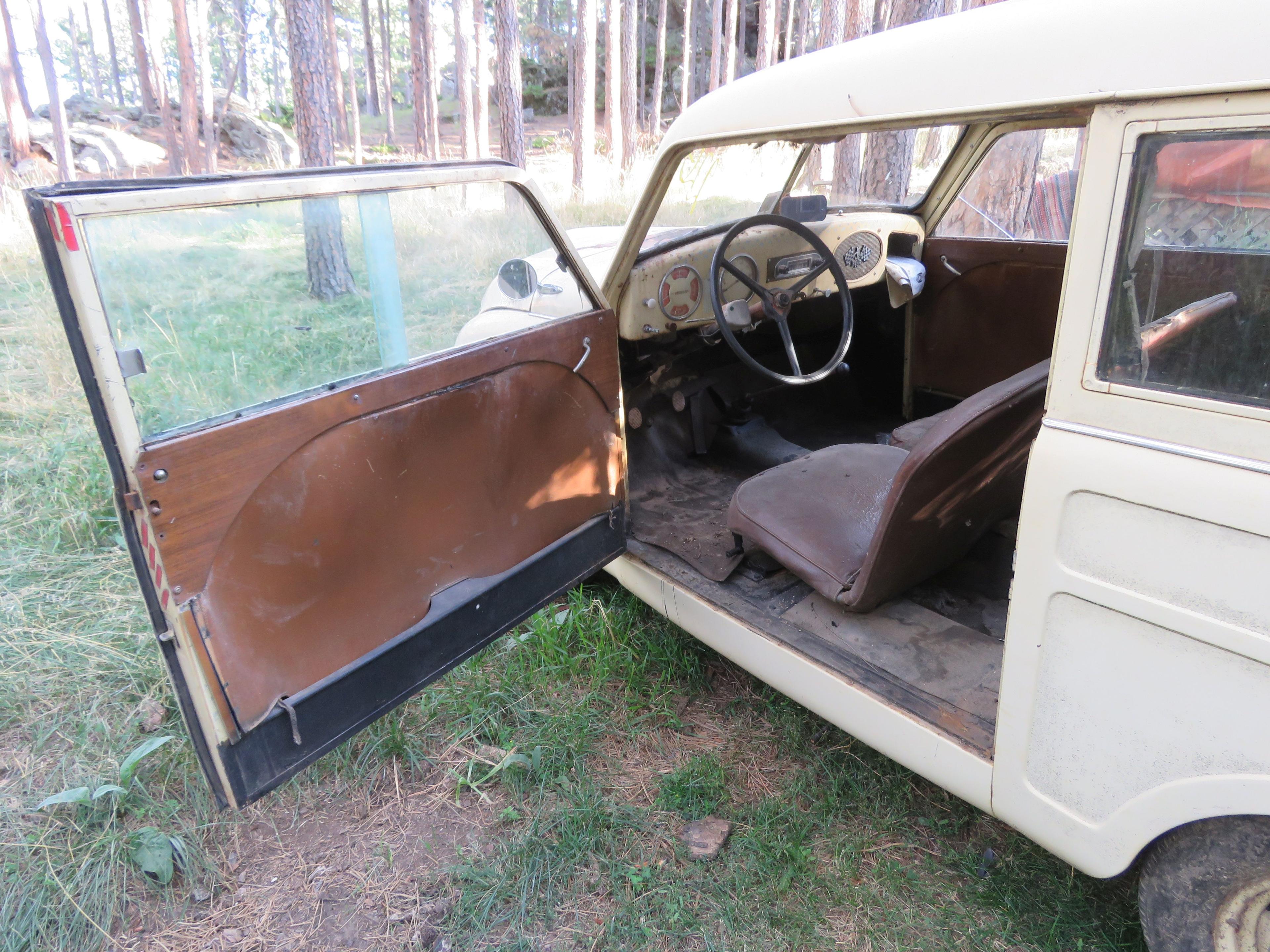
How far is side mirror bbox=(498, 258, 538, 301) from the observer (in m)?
2.44

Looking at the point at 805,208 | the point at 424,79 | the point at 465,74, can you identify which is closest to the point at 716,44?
the point at 465,74

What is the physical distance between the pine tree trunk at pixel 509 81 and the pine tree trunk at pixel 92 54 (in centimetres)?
3383

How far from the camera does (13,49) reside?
49.1 ft

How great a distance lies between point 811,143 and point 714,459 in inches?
55.4

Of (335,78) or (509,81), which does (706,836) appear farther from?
(335,78)

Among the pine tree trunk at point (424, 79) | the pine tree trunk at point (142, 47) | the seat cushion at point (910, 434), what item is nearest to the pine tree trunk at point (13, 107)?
the pine tree trunk at point (142, 47)

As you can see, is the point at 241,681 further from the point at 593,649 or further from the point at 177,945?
the point at 593,649

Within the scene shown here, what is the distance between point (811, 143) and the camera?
297 centimetres

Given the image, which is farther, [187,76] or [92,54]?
[92,54]

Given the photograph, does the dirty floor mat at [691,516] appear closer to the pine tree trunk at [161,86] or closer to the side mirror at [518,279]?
the side mirror at [518,279]

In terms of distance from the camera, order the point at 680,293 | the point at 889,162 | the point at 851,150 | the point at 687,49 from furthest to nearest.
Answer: the point at 687,49
the point at 851,150
the point at 889,162
the point at 680,293

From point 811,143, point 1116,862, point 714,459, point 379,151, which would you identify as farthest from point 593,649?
point 379,151

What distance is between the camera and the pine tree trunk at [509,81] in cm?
952

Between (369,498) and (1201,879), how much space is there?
1826 mm
